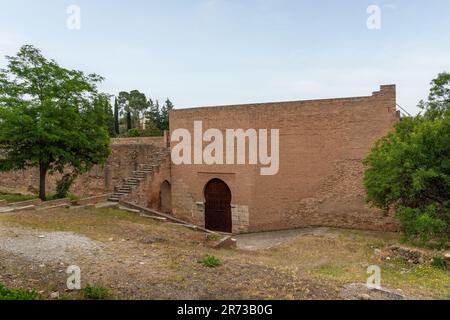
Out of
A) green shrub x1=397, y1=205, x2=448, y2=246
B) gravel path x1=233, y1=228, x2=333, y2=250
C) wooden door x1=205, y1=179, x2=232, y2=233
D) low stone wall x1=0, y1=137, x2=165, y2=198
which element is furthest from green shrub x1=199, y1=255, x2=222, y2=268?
low stone wall x1=0, y1=137, x2=165, y2=198

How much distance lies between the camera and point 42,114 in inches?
555

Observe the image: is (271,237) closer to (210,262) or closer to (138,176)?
(210,262)

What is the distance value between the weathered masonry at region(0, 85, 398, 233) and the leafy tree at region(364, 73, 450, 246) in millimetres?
4411

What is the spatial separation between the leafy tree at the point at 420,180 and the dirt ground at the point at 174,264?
1.30 m

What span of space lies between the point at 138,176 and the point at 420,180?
14553 millimetres

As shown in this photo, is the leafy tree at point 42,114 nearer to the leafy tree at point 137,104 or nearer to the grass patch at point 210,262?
the grass patch at point 210,262

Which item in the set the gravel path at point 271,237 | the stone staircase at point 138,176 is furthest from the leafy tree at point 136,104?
the gravel path at point 271,237

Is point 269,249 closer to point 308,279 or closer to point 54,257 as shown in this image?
point 308,279

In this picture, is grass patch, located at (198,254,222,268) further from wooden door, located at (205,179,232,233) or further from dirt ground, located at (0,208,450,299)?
wooden door, located at (205,179,232,233)

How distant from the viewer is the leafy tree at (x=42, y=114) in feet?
45.0

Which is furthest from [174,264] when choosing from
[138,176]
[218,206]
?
[138,176]
